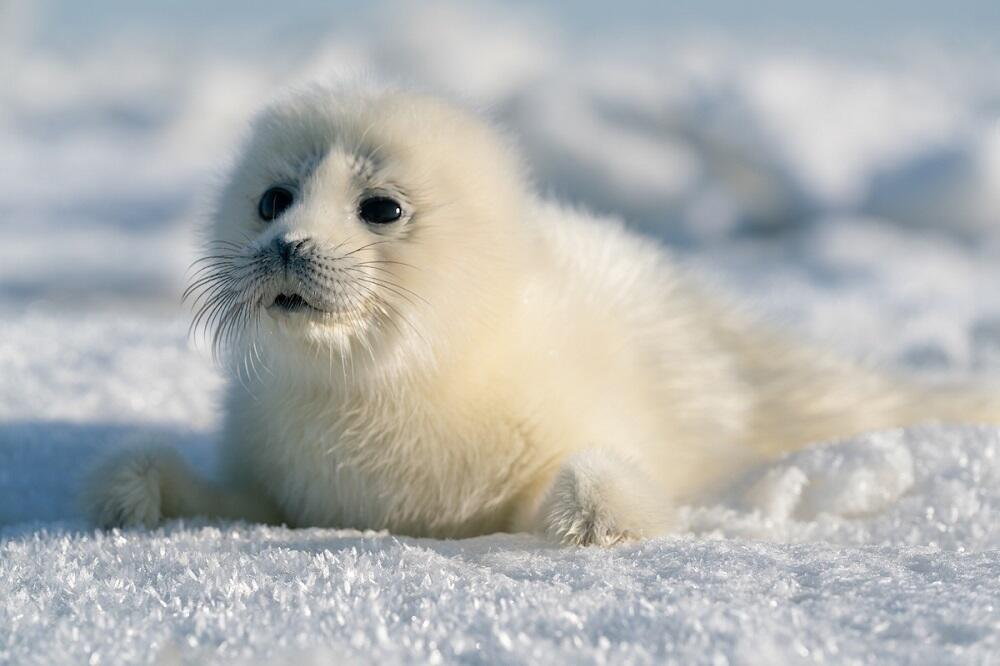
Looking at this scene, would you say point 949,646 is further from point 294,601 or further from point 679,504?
point 679,504

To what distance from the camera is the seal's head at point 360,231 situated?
1.38m

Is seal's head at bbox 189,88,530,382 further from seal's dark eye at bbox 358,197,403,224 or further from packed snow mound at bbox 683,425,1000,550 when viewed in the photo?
packed snow mound at bbox 683,425,1000,550

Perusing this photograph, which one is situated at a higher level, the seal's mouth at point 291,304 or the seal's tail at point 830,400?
the seal's tail at point 830,400

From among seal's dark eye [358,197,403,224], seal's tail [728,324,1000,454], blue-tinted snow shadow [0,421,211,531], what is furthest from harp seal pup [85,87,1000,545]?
seal's tail [728,324,1000,454]

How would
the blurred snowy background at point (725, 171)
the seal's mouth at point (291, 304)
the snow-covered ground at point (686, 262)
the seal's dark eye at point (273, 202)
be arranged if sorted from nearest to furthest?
the snow-covered ground at point (686, 262) → the seal's mouth at point (291, 304) → the seal's dark eye at point (273, 202) → the blurred snowy background at point (725, 171)

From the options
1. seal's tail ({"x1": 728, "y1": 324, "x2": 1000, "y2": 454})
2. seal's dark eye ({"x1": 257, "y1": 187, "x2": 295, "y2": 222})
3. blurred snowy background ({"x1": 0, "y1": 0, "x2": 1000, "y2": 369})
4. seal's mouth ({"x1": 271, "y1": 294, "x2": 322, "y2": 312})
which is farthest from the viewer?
blurred snowy background ({"x1": 0, "y1": 0, "x2": 1000, "y2": 369})

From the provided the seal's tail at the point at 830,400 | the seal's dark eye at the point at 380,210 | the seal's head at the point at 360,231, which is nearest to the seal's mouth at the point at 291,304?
the seal's head at the point at 360,231

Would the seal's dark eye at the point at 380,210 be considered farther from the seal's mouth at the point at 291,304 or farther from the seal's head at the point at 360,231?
the seal's mouth at the point at 291,304

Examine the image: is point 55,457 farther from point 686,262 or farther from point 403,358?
point 686,262

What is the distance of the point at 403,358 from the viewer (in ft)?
4.77

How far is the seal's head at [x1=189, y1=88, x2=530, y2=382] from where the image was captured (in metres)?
1.38

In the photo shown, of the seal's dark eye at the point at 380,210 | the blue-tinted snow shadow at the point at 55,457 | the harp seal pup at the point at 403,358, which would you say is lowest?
the blue-tinted snow shadow at the point at 55,457

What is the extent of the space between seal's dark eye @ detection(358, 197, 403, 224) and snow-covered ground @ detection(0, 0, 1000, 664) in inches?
12.3

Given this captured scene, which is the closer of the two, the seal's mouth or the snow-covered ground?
the snow-covered ground
